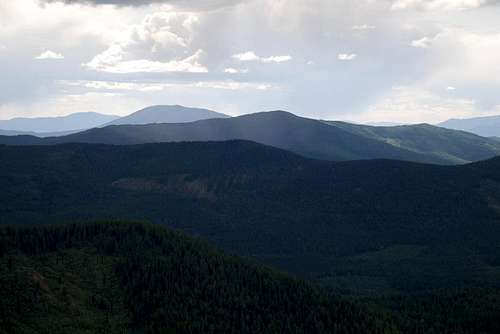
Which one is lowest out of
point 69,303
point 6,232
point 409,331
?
point 409,331

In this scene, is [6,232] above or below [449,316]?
above

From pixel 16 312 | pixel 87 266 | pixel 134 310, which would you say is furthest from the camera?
pixel 87 266

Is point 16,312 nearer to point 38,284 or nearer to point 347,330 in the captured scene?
point 38,284

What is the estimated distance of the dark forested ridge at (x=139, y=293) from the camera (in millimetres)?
147125

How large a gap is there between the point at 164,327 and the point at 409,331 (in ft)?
233

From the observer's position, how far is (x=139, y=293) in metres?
169

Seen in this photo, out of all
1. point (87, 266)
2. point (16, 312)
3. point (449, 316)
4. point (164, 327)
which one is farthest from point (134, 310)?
point (449, 316)

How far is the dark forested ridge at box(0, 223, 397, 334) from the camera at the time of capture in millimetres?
147125

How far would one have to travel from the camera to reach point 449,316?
186125 millimetres

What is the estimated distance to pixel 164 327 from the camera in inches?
6122

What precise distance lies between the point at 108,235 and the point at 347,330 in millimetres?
82832

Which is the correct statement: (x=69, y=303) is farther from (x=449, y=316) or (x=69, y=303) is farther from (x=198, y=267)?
(x=449, y=316)

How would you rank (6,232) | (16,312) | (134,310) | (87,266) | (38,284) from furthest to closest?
(6,232) → (87,266) → (134,310) → (38,284) → (16,312)

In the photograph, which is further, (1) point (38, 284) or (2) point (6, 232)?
(2) point (6, 232)
